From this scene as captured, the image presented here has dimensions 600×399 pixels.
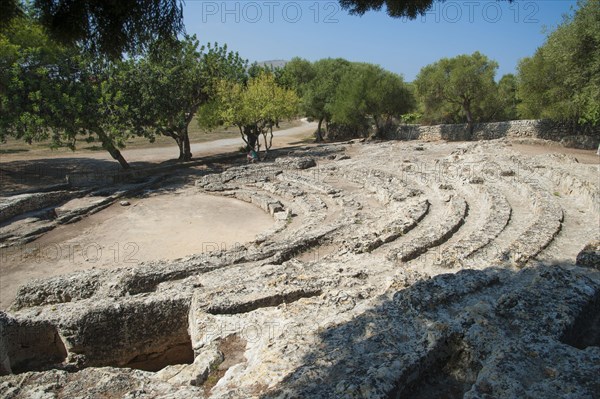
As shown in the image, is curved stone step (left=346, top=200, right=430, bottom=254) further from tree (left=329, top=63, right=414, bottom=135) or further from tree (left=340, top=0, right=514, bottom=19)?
tree (left=329, top=63, right=414, bottom=135)

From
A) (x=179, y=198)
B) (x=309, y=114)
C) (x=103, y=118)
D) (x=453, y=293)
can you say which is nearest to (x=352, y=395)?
(x=453, y=293)

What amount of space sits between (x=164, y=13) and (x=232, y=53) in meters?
29.1

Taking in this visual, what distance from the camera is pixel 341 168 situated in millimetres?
25641

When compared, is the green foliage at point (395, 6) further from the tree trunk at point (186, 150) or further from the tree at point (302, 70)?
the tree at point (302, 70)

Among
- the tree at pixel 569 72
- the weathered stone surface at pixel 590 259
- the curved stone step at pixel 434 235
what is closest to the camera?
the weathered stone surface at pixel 590 259

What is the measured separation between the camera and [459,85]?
33.7 m

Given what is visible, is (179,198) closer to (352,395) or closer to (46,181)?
(46,181)

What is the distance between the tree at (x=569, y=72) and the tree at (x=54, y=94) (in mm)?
26909

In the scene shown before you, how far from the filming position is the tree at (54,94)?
69.4 feet

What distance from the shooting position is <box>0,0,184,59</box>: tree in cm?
521

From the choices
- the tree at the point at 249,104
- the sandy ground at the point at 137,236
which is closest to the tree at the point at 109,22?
the sandy ground at the point at 137,236

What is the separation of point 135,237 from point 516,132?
29885 millimetres

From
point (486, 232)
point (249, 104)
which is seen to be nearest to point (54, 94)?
point (249, 104)

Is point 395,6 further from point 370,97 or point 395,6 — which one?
point 370,97
